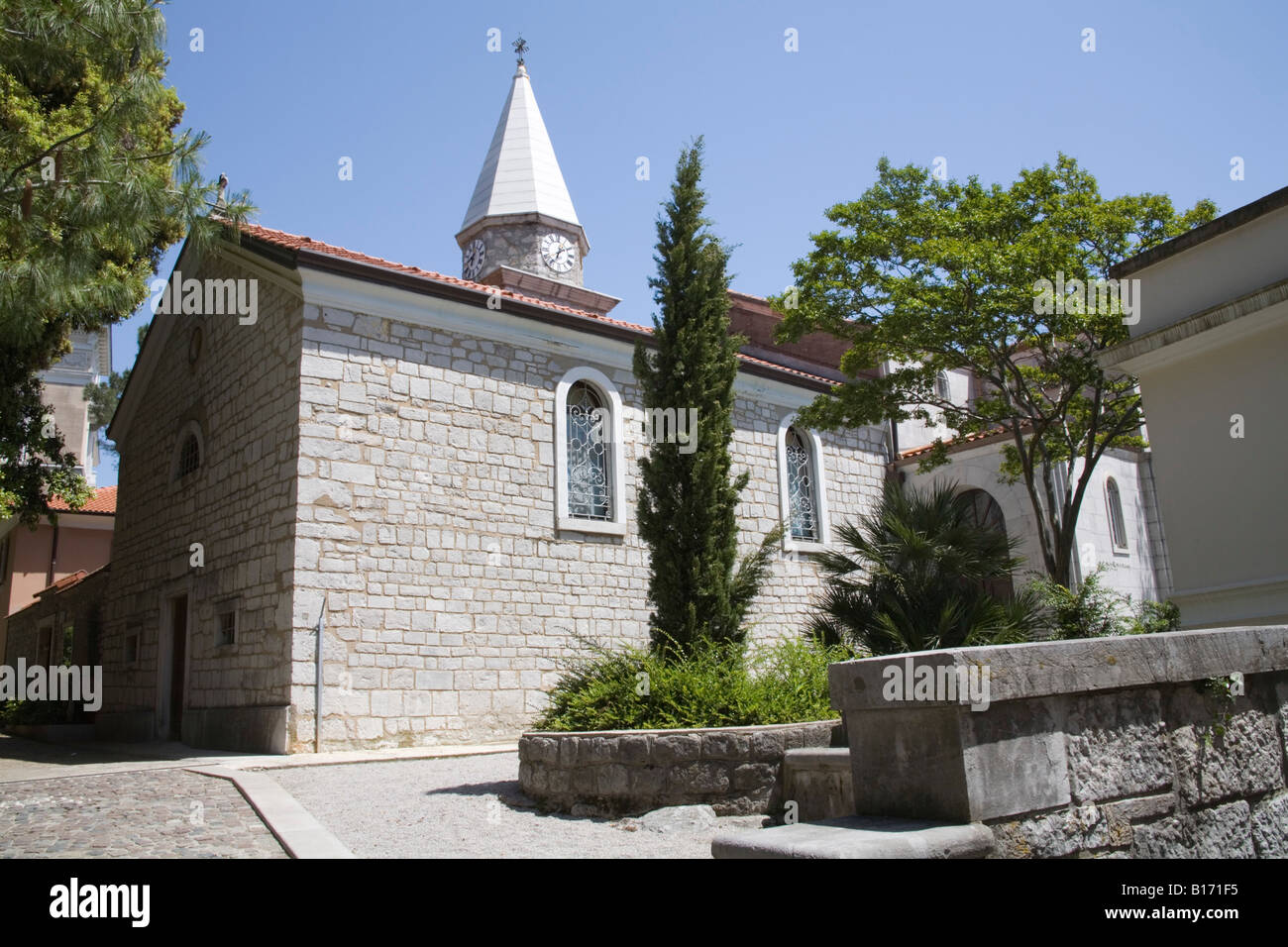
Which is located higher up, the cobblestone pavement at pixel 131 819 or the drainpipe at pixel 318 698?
the drainpipe at pixel 318 698

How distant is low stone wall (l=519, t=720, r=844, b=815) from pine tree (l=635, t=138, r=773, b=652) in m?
1.62

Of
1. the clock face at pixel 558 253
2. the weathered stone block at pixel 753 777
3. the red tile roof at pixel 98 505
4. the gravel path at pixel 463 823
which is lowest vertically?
the gravel path at pixel 463 823

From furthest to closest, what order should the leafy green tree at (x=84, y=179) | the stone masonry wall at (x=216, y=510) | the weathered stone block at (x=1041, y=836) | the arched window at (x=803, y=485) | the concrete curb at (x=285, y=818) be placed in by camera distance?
1. the arched window at (x=803, y=485)
2. the stone masonry wall at (x=216, y=510)
3. the leafy green tree at (x=84, y=179)
4. the concrete curb at (x=285, y=818)
5. the weathered stone block at (x=1041, y=836)

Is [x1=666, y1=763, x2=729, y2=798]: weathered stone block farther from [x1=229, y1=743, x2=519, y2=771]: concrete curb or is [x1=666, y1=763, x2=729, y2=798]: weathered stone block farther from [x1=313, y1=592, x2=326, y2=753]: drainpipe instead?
[x1=313, y1=592, x2=326, y2=753]: drainpipe

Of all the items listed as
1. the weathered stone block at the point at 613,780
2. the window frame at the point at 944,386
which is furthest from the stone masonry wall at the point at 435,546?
the window frame at the point at 944,386

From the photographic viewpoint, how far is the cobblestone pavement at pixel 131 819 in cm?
525

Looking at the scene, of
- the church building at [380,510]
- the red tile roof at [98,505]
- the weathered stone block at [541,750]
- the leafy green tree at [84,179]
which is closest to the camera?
the weathered stone block at [541,750]

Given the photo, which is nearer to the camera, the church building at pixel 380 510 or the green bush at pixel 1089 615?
the green bush at pixel 1089 615

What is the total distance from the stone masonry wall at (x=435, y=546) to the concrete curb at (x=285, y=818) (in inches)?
121

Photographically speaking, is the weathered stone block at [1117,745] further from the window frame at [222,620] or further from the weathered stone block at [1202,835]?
the window frame at [222,620]

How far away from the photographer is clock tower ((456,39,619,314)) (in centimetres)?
2298

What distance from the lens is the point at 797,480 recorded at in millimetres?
17391

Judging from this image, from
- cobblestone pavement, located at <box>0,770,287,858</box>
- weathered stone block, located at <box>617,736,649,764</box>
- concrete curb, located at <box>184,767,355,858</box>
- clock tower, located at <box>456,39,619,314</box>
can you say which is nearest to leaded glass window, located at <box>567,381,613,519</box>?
concrete curb, located at <box>184,767,355,858</box>

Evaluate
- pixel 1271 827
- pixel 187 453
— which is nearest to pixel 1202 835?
pixel 1271 827
